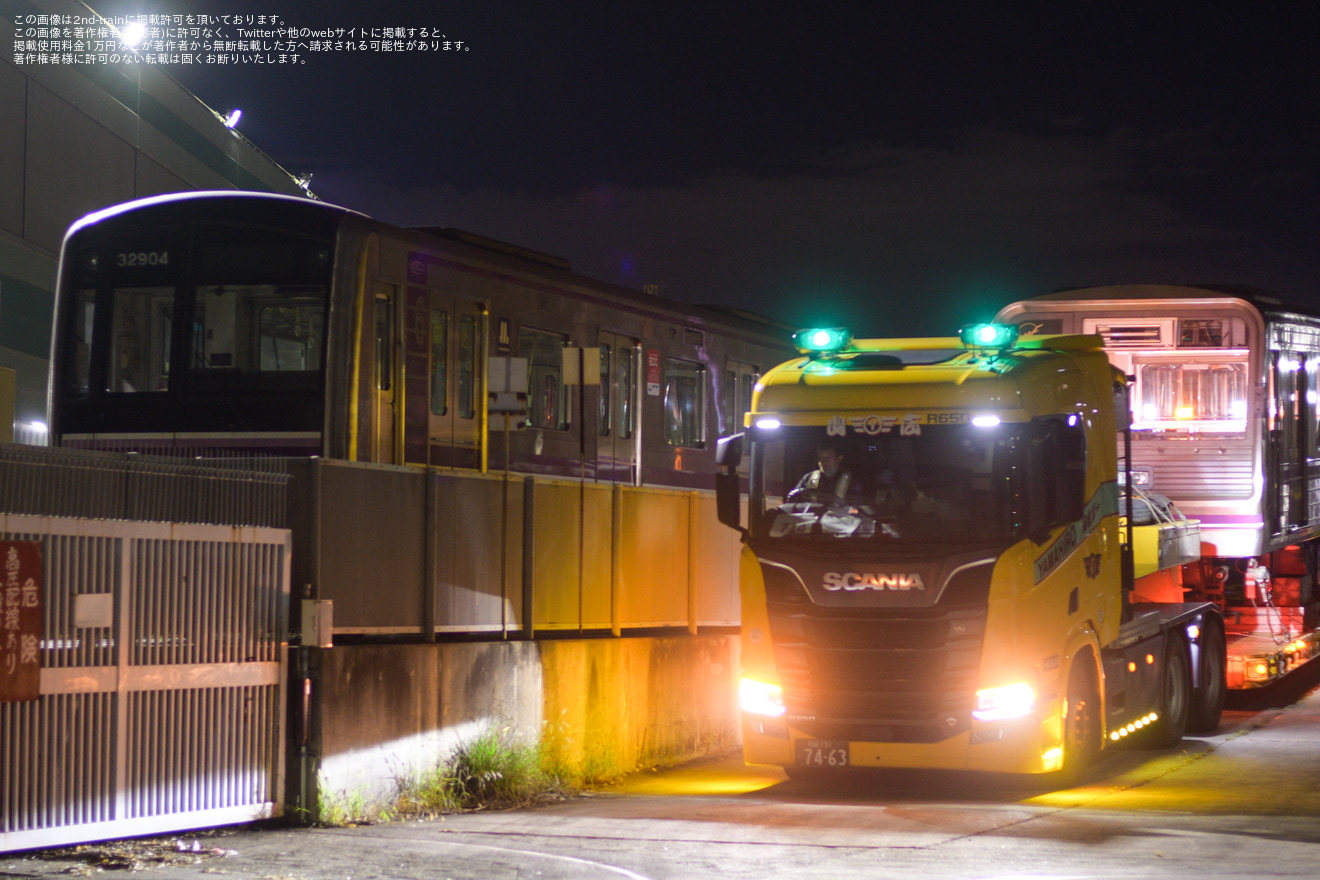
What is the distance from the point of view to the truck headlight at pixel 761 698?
11.5 m

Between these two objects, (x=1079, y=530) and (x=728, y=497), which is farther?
(x=1079, y=530)

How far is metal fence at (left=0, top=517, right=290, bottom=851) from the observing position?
893cm

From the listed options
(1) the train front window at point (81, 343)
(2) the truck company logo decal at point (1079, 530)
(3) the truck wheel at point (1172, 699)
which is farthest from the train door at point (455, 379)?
(3) the truck wheel at point (1172, 699)

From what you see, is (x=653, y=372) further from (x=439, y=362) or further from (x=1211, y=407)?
(x=1211, y=407)

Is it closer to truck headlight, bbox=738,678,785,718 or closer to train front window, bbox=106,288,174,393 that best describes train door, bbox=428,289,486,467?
train front window, bbox=106,288,174,393

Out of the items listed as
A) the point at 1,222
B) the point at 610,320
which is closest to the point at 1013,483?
the point at 610,320

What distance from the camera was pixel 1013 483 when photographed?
36.7 ft

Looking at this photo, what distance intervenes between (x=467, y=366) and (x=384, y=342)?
141cm

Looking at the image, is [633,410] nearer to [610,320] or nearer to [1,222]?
[610,320]

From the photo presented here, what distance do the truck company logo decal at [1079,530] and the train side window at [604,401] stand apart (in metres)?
6.80

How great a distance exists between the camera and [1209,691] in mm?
15656

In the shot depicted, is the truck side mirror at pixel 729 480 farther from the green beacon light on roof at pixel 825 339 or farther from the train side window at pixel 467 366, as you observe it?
the train side window at pixel 467 366

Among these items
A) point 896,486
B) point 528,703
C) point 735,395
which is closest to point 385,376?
point 528,703

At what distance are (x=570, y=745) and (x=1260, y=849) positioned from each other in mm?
5519
